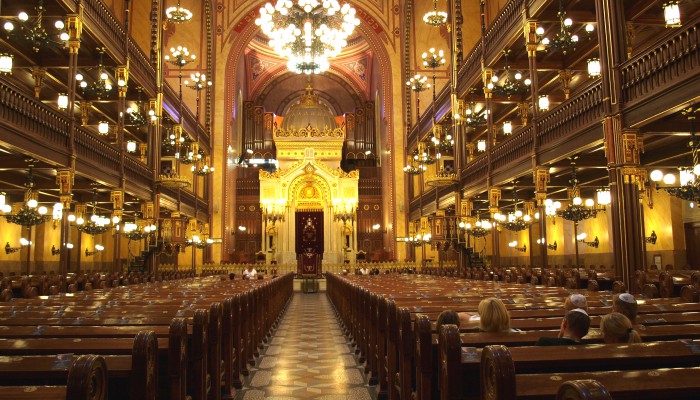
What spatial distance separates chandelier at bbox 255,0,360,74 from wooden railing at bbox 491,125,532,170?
8.59 meters

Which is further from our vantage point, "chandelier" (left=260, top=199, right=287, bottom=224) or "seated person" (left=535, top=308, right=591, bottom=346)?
"chandelier" (left=260, top=199, right=287, bottom=224)

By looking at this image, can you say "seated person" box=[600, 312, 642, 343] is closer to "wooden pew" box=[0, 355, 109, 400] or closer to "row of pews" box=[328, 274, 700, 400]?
"row of pews" box=[328, 274, 700, 400]

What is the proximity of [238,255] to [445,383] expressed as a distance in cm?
3630

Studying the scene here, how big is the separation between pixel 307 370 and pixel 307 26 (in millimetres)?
18057

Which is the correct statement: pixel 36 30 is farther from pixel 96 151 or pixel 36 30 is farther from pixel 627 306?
pixel 627 306

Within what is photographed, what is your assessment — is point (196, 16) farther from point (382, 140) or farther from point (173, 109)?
point (382, 140)

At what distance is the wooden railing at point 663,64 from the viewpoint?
10.2 metres

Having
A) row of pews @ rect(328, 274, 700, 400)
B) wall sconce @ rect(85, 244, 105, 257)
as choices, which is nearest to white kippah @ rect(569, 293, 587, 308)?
row of pews @ rect(328, 274, 700, 400)

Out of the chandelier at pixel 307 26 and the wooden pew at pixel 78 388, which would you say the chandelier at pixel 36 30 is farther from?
the wooden pew at pixel 78 388

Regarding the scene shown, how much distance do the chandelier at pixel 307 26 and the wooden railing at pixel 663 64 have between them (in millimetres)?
13718

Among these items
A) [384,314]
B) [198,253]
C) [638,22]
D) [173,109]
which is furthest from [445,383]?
[198,253]

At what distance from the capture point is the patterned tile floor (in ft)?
22.8

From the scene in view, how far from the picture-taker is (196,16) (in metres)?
35.8

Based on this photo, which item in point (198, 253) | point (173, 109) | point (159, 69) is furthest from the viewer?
point (198, 253)
